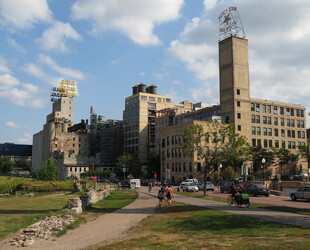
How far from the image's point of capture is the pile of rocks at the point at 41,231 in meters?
12.6

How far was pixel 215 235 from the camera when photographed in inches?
516

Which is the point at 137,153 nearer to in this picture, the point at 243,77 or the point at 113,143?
the point at 113,143

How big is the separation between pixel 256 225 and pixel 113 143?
453ft

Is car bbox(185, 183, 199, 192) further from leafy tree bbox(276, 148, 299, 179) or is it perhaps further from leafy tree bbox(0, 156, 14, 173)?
leafy tree bbox(0, 156, 14, 173)

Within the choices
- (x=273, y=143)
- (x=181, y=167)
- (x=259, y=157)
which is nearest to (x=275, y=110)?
(x=273, y=143)

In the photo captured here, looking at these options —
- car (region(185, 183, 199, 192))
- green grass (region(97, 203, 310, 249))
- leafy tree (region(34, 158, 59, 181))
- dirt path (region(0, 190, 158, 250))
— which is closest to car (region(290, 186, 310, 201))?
green grass (region(97, 203, 310, 249))

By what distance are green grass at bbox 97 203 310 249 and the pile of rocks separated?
3236 mm

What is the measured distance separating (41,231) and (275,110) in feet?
316

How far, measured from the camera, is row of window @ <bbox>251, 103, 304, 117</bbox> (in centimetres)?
9769

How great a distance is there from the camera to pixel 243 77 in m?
94.9

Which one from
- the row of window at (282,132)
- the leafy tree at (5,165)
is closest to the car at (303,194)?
the row of window at (282,132)

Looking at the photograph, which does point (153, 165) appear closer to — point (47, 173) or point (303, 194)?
point (47, 173)

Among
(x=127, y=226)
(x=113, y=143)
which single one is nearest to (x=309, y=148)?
(x=127, y=226)

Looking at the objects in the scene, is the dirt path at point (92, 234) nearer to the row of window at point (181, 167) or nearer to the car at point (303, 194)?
the car at point (303, 194)
